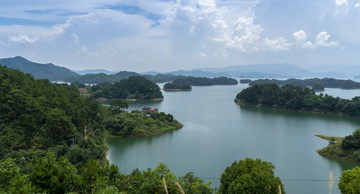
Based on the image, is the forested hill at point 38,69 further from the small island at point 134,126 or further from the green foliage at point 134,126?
the green foliage at point 134,126

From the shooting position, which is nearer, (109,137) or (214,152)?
(214,152)

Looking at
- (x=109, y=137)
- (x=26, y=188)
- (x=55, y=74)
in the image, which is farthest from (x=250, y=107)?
(x=55, y=74)

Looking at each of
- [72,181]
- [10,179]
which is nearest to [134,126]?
[72,181]

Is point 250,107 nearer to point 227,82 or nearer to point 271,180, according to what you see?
point 271,180

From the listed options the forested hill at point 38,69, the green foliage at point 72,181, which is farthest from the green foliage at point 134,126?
the forested hill at point 38,69

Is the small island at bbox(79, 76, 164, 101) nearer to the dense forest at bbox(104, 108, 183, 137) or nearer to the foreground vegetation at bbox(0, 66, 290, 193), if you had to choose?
the foreground vegetation at bbox(0, 66, 290, 193)

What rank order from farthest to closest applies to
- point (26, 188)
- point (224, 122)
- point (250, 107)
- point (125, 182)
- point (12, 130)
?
point (250, 107), point (224, 122), point (12, 130), point (125, 182), point (26, 188)
